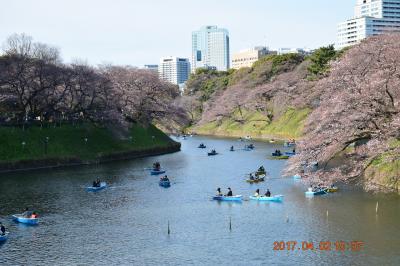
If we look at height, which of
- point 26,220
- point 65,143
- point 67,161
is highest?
point 65,143

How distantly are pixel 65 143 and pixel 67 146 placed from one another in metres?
0.54

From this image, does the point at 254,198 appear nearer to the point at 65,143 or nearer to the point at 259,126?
the point at 65,143

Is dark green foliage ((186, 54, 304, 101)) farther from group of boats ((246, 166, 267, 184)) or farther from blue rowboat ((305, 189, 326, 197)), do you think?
blue rowboat ((305, 189, 326, 197))

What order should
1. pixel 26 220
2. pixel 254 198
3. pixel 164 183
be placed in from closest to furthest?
pixel 26 220 < pixel 254 198 < pixel 164 183

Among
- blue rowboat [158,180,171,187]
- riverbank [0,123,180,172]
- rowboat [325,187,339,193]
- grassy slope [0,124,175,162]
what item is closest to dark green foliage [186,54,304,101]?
riverbank [0,123,180,172]

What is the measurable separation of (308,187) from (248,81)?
263ft

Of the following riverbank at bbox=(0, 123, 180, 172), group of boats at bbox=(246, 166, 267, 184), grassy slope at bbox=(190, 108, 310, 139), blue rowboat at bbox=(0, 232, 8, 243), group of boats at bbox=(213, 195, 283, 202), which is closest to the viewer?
blue rowboat at bbox=(0, 232, 8, 243)

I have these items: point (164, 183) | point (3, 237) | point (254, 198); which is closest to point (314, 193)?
point (254, 198)

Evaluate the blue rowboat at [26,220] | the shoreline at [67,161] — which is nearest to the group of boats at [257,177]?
the blue rowboat at [26,220]

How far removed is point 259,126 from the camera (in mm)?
121250

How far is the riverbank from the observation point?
222 feet

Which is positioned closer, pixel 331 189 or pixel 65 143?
pixel 331 189

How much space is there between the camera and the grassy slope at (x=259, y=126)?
109 meters

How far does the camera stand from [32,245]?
3491 cm
